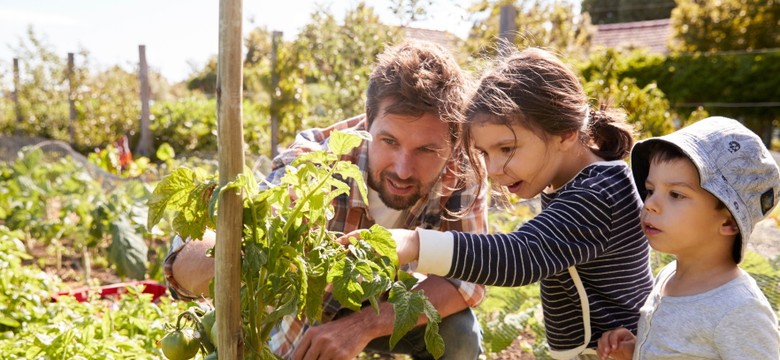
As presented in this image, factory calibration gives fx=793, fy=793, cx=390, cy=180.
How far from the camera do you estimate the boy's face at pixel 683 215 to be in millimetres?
1516

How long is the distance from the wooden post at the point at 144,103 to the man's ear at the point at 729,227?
29.5 ft

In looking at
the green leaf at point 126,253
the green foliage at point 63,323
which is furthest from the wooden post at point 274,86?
the green foliage at point 63,323

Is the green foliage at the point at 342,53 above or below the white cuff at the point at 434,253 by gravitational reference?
above

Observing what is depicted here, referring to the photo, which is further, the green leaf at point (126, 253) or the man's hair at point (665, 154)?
the green leaf at point (126, 253)

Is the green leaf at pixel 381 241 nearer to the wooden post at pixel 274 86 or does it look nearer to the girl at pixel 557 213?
the girl at pixel 557 213

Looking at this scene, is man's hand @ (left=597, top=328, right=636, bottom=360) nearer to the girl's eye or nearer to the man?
the girl's eye

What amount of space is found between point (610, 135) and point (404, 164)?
51 centimetres

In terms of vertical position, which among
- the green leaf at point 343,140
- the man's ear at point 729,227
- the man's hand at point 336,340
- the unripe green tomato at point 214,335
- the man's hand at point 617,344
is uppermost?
the green leaf at point 343,140

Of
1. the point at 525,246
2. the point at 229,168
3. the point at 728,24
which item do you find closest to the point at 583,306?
the point at 525,246

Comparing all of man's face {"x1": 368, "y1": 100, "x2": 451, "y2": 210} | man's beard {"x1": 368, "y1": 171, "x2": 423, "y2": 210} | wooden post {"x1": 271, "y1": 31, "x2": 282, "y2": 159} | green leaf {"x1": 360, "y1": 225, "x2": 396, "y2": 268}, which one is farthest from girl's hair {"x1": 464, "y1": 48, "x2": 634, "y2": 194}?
wooden post {"x1": 271, "y1": 31, "x2": 282, "y2": 159}

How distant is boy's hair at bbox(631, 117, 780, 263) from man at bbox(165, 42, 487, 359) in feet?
1.70

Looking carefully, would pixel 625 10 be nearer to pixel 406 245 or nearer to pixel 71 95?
pixel 71 95

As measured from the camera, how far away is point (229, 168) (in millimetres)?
1141

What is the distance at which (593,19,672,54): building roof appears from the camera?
61.3 ft
